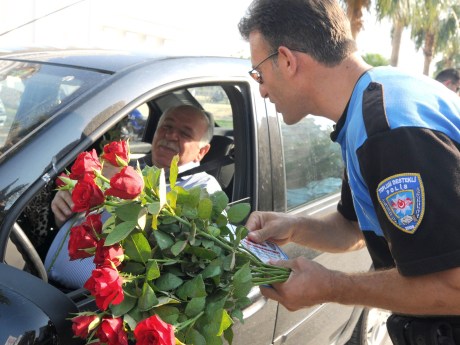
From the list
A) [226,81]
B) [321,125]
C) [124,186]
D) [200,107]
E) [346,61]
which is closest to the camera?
[124,186]

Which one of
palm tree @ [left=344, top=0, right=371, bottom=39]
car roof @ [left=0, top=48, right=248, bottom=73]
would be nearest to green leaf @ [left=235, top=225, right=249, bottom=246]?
car roof @ [left=0, top=48, right=248, bottom=73]

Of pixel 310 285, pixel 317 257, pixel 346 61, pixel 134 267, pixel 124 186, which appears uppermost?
pixel 346 61

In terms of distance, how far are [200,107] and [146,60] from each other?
4.65 ft

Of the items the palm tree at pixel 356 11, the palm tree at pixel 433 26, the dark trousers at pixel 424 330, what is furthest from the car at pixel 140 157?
the palm tree at pixel 433 26

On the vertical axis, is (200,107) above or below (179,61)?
below

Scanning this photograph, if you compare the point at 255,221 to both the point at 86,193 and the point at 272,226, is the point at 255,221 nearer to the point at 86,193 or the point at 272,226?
the point at 272,226

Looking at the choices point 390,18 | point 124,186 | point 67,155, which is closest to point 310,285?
point 124,186

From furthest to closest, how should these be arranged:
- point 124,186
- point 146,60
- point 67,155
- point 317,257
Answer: point 317,257
point 146,60
point 67,155
point 124,186

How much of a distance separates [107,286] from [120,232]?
15cm

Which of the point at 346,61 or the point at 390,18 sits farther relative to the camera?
the point at 390,18

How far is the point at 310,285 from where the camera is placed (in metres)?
1.58

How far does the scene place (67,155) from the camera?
153cm

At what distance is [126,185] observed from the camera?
125cm

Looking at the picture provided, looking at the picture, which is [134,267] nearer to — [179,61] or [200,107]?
[179,61]
